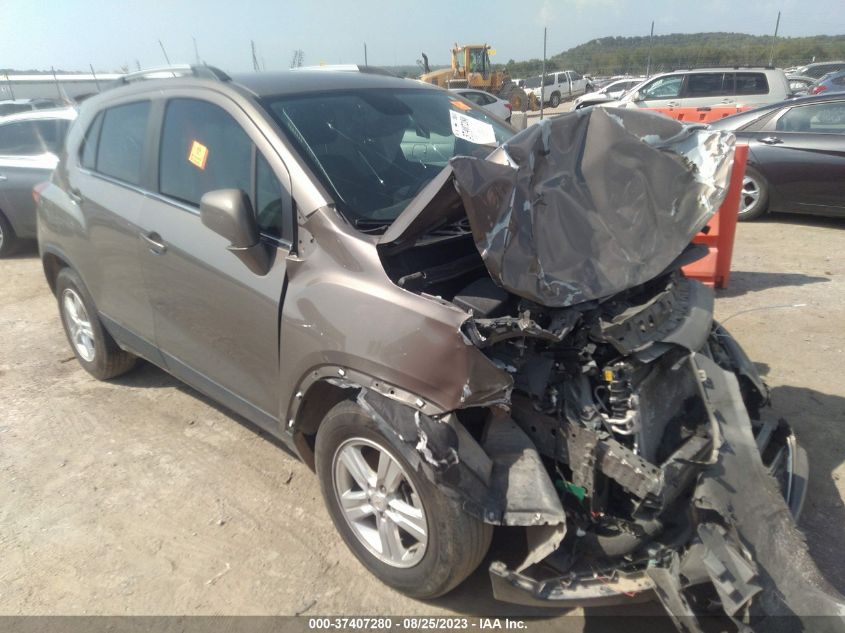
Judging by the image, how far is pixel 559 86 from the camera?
3253cm

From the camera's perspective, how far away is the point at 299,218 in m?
2.65

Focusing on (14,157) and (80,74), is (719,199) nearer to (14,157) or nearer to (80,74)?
(14,157)

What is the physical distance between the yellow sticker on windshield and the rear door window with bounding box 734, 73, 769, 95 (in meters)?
13.0

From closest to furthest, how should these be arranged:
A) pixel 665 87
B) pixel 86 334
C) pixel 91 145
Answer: pixel 91 145 < pixel 86 334 < pixel 665 87

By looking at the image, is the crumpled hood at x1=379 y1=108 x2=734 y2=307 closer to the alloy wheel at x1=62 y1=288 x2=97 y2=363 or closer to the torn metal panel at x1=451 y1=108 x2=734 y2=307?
the torn metal panel at x1=451 y1=108 x2=734 y2=307

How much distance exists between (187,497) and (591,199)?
8.24ft

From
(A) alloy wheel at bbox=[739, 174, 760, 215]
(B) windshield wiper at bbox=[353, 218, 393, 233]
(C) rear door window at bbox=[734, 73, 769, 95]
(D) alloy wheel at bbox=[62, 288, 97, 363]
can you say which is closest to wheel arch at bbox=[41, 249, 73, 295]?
(D) alloy wheel at bbox=[62, 288, 97, 363]

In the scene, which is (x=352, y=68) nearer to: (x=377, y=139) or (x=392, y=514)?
(x=377, y=139)

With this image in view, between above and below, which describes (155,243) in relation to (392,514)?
above

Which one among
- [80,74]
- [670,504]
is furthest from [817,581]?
[80,74]

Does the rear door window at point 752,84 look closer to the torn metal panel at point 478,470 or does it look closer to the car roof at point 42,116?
the car roof at point 42,116

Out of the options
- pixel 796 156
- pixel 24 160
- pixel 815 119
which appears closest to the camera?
pixel 796 156

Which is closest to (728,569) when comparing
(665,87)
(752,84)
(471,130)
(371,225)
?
(371,225)

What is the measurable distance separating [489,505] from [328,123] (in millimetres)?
1935
